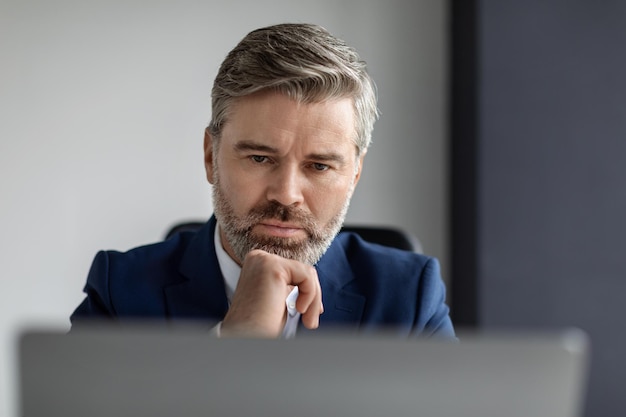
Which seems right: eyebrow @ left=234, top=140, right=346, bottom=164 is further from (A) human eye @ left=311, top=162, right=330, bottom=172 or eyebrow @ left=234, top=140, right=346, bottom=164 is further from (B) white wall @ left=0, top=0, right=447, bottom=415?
(B) white wall @ left=0, top=0, right=447, bottom=415

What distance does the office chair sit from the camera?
1963mm

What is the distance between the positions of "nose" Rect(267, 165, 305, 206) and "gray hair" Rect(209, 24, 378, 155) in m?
0.14

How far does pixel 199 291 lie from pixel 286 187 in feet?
0.91

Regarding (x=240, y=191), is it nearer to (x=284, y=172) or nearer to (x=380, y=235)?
(x=284, y=172)

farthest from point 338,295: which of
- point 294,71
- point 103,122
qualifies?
point 103,122

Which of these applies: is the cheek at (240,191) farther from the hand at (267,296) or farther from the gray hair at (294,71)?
the hand at (267,296)

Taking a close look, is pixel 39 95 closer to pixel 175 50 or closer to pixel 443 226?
pixel 175 50

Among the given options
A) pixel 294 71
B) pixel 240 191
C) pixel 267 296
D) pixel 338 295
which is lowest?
pixel 338 295

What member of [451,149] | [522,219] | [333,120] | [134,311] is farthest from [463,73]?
[134,311]

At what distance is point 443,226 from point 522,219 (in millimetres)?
440

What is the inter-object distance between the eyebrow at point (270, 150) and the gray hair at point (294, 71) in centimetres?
8

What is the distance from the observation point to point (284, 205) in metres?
1.59

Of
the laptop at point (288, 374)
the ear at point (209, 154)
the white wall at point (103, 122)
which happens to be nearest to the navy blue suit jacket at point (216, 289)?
the ear at point (209, 154)

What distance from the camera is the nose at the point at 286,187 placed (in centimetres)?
157
